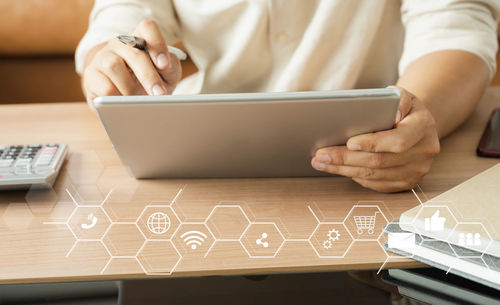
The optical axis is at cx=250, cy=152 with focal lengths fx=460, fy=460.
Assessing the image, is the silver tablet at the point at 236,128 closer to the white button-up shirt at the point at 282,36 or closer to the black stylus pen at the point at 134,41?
the black stylus pen at the point at 134,41

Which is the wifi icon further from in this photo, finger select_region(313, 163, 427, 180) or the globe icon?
finger select_region(313, 163, 427, 180)

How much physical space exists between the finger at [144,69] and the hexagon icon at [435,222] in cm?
34

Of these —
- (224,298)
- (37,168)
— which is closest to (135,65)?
(37,168)

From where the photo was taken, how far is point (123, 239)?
45cm

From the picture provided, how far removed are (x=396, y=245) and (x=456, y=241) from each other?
0.05 m

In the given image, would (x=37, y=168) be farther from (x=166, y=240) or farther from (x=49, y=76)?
(x=49, y=76)

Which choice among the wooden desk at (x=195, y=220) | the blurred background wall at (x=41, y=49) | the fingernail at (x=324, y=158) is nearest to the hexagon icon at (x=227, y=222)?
the wooden desk at (x=195, y=220)

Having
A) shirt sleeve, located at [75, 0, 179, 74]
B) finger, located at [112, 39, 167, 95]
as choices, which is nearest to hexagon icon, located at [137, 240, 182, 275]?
finger, located at [112, 39, 167, 95]

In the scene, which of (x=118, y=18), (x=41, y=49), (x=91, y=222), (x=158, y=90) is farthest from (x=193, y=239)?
(x=41, y=49)

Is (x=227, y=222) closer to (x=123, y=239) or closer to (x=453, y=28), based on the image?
(x=123, y=239)

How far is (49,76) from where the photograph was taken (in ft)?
5.93

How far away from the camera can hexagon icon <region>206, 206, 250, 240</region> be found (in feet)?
1.49

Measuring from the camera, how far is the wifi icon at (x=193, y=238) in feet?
1.44

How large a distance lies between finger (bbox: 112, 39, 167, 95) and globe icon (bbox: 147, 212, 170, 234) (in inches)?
6.8
